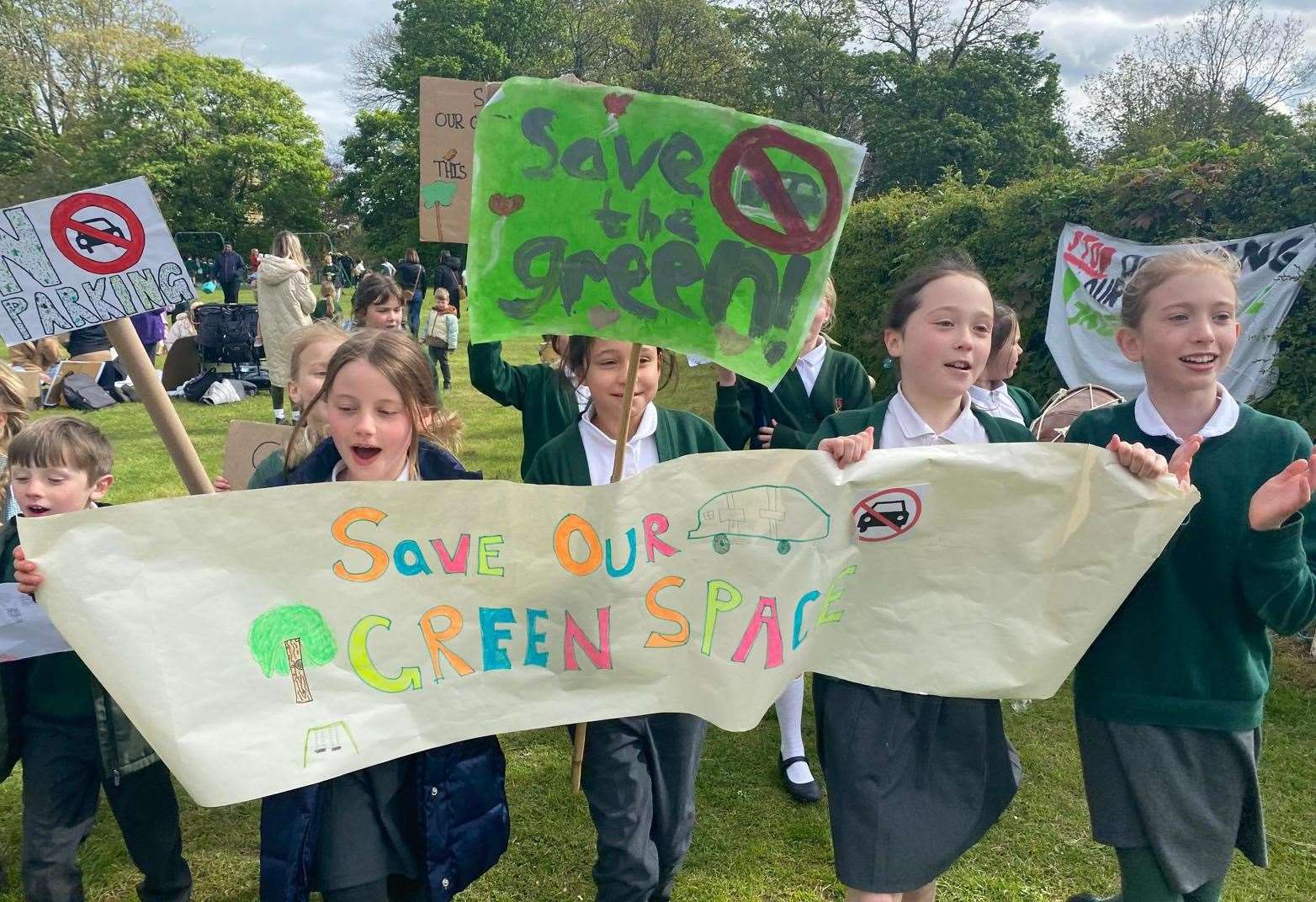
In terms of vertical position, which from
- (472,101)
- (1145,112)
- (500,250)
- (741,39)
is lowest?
(500,250)

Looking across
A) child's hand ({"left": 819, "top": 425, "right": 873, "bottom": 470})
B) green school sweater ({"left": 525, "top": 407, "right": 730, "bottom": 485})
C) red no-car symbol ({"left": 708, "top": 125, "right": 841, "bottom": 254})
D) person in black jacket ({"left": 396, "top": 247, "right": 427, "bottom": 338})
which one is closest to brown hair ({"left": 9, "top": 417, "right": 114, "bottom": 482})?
green school sweater ({"left": 525, "top": 407, "right": 730, "bottom": 485})

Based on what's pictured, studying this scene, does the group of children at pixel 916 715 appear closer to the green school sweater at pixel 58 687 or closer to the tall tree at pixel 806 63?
the green school sweater at pixel 58 687

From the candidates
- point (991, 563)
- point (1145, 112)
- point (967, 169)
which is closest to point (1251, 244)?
point (991, 563)

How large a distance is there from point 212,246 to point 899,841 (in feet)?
154

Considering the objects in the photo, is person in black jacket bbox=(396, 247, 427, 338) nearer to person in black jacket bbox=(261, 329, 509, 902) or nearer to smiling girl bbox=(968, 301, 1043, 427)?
smiling girl bbox=(968, 301, 1043, 427)

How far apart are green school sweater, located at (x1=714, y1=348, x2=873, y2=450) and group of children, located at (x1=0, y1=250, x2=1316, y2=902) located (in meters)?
1.32

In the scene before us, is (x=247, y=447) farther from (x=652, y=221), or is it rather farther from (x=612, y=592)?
(x=652, y=221)

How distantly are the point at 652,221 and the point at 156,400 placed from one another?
1281mm

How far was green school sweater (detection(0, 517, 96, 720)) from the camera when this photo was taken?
7.42ft

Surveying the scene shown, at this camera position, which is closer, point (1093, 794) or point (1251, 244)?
point (1093, 794)

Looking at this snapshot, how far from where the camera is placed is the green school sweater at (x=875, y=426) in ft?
7.38

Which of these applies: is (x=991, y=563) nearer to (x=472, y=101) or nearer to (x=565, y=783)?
(x=565, y=783)

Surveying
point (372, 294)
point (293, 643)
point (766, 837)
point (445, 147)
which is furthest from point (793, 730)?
point (445, 147)

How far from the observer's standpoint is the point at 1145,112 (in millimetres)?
28953
